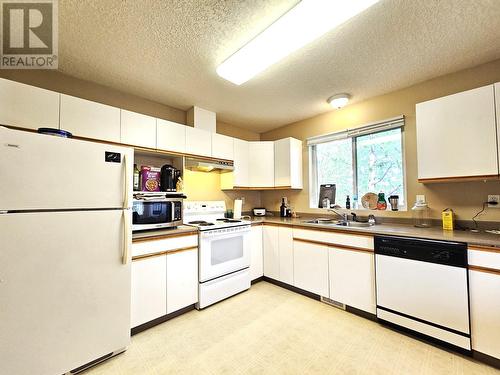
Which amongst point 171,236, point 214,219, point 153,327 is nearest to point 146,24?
point 171,236

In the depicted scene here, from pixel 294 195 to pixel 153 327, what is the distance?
8.55ft

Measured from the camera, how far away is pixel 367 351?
1.69 meters

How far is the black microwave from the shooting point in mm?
2113

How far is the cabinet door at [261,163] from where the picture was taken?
3531 millimetres

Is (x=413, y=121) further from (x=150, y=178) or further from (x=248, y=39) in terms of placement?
(x=150, y=178)

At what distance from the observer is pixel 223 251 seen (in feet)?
8.46

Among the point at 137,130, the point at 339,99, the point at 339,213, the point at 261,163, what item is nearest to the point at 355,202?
the point at 339,213

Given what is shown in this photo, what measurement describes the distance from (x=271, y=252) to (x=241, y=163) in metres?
1.43

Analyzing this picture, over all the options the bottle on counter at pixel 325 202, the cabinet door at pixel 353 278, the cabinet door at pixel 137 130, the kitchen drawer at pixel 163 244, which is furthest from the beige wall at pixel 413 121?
the cabinet door at pixel 137 130

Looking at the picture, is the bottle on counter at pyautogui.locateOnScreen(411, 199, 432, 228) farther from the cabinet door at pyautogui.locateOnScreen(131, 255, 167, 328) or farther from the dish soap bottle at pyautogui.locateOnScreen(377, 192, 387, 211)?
the cabinet door at pyautogui.locateOnScreen(131, 255, 167, 328)

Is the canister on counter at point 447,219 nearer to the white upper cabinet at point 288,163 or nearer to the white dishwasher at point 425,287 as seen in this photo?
the white dishwasher at point 425,287

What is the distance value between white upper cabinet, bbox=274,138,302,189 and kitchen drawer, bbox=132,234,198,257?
1681 millimetres

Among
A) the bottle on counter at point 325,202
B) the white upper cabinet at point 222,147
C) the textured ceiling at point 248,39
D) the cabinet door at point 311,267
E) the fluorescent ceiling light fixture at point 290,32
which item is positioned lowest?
the cabinet door at point 311,267

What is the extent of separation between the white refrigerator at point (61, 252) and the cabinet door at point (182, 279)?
0.46m
